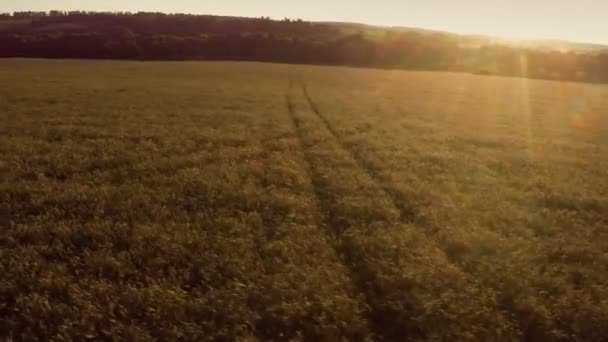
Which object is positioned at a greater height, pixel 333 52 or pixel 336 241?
pixel 333 52

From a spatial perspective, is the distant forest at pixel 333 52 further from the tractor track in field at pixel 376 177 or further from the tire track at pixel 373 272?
the tire track at pixel 373 272

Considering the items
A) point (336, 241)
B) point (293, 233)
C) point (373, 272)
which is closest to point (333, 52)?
point (293, 233)

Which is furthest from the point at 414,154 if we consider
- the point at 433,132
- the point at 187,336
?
the point at 187,336

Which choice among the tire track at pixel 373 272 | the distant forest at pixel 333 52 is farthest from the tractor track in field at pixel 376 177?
the distant forest at pixel 333 52

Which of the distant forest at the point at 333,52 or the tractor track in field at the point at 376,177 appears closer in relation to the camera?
the tractor track in field at the point at 376,177

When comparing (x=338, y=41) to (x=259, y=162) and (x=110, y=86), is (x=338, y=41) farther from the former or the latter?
(x=259, y=162)

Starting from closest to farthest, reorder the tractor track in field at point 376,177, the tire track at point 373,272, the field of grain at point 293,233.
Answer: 1. the field of grain at point 293,233
2. the tire track at point 373,272
3. the tractor track in field at point 376,177

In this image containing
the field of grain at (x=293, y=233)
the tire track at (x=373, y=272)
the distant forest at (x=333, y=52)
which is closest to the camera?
the field of grain at (x=293, y=233)

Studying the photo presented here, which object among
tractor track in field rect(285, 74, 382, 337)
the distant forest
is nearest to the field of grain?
tractor track in field rect(285, 74, 382, 337)

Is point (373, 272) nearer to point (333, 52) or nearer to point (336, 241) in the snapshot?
point (336, 241)
